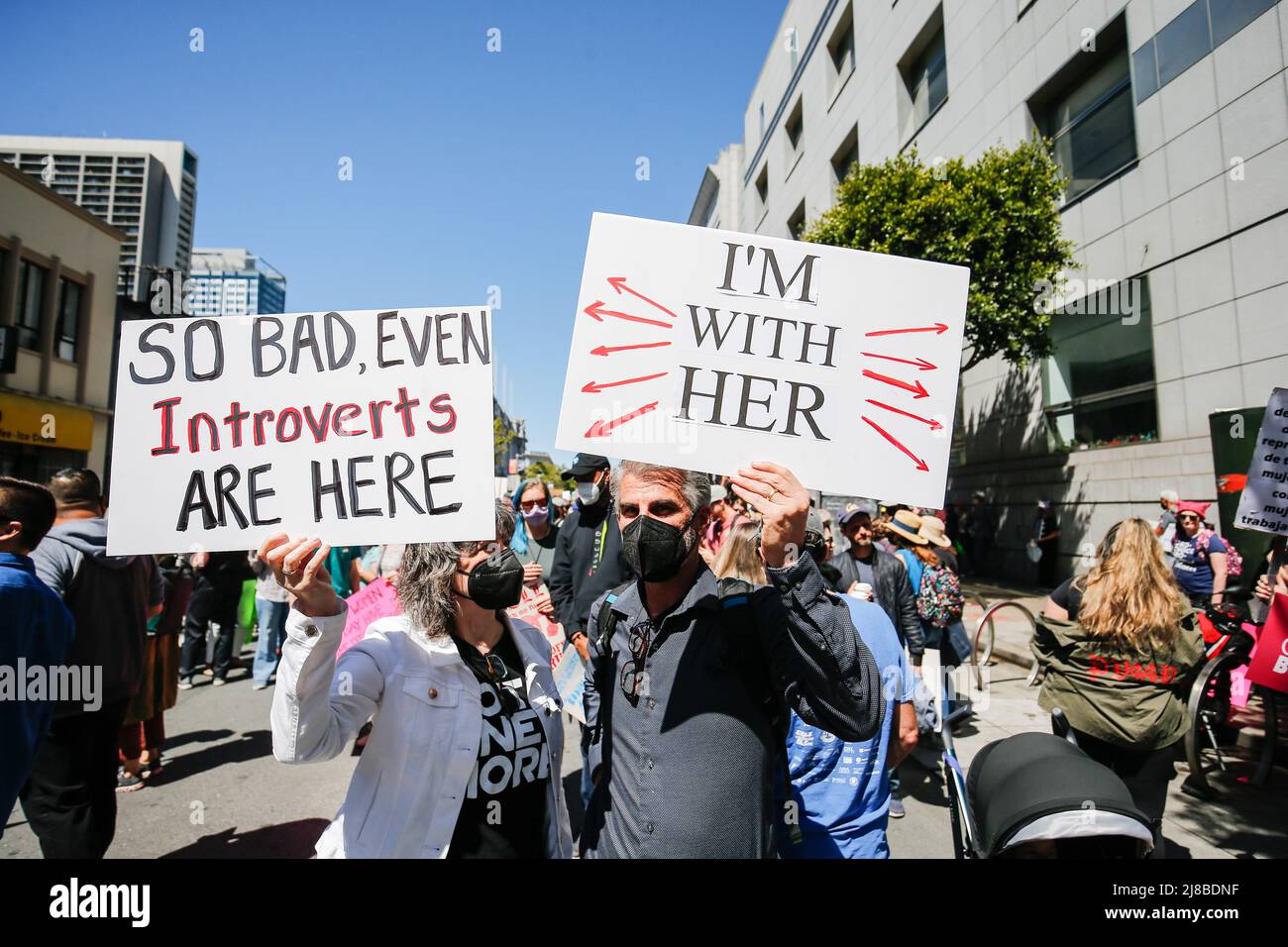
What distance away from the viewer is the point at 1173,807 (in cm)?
445

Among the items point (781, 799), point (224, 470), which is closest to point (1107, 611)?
point (781, 799)

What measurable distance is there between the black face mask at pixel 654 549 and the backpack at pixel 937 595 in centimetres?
402

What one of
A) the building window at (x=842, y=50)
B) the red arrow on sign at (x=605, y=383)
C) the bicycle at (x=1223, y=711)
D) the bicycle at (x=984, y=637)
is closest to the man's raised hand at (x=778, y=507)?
the red arrow on sign at (x=605, y=383)

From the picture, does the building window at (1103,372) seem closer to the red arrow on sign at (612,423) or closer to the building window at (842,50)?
Answer: the red arrow on sign at (612,423)

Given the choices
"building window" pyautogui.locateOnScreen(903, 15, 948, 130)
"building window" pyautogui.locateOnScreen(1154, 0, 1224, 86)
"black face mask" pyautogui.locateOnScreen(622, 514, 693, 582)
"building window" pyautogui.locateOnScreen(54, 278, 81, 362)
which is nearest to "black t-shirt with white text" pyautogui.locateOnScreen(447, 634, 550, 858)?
"black face mask" pyautogui.locateOnScreen(622, 514, 693, 582)

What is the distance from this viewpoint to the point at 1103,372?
12953mm

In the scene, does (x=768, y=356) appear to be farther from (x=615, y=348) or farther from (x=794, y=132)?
(x=794, y=132)

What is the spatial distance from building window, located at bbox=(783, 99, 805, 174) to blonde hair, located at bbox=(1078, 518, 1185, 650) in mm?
29578

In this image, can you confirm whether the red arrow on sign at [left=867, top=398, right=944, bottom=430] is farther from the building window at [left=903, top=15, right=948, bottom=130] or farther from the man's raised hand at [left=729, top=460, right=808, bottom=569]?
the building window at [left=903, top=15, right=948, bottom=130]

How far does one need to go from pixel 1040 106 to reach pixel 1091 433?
723 centimetres

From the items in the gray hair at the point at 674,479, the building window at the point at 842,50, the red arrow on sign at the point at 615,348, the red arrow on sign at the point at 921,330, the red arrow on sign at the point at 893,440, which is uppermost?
the building window at the point at 842,50

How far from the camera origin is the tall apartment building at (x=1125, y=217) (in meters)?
9.63
